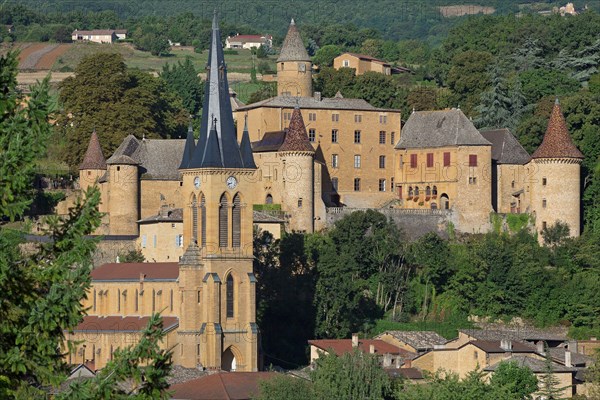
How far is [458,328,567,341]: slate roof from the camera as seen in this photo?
211 feet

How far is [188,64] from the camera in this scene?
105312 mm

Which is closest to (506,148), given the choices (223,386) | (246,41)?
(223,386)

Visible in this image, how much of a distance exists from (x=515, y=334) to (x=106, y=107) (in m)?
23.6

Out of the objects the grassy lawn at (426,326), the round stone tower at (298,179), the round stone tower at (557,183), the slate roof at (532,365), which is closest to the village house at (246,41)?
the round stone tower at (298,179)

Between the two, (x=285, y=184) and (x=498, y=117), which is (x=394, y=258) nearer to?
(x=285, y=184)

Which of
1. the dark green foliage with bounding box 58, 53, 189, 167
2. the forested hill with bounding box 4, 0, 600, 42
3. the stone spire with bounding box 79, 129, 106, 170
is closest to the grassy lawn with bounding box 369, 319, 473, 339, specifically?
the stone spire with bounding box 79, 129, 106, 170

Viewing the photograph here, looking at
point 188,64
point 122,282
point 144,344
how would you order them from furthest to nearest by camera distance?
point 188,64 → point 122,282 → point 144,344

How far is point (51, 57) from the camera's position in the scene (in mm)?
107438

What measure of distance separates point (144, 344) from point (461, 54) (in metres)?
79.1

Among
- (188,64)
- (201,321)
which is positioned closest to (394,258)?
(201,321)

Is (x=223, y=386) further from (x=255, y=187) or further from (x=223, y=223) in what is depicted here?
(x=255, y=187)

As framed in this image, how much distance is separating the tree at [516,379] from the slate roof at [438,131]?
2267cm

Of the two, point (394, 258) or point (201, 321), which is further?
point (394, 258)

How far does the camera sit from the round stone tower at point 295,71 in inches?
3246
